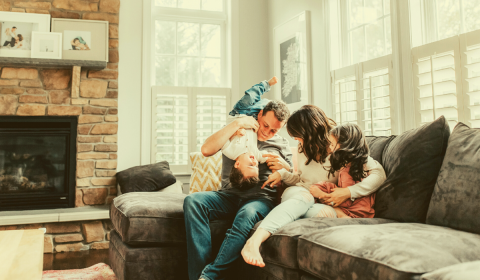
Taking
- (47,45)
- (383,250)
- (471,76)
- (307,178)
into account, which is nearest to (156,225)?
(307,178)

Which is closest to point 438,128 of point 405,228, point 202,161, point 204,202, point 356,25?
point 405,228

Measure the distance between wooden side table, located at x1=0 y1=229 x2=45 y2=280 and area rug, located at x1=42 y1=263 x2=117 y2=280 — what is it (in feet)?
1.42

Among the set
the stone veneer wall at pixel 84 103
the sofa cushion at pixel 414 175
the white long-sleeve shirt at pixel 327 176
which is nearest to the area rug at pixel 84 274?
the stone veneer wall at pixel 84 103

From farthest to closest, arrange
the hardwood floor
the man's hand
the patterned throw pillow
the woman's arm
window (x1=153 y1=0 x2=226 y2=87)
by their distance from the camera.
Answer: window (x1=153 y1=0 x2=226 y2=87) < the patterned throw pillow < the hardwood floor < the man's hand < the woman's arm

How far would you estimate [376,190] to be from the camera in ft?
5.55

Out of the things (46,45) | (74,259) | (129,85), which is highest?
(46,45)

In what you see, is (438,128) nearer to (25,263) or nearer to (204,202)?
(204,202)

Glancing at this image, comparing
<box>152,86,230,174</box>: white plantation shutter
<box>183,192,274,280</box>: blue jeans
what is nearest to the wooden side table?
<box>183,192,274,280</box>: blue jeans

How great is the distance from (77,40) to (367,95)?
2.59 metres

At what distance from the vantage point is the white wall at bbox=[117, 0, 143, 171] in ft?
11.7

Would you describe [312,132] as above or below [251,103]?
below

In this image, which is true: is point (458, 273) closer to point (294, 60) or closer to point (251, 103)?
point (251, 103)

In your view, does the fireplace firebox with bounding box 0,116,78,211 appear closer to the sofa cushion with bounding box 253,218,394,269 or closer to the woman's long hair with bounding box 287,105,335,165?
the woman's long hair with bounding box 287,105,335,165

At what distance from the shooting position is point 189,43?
12.9 feet
